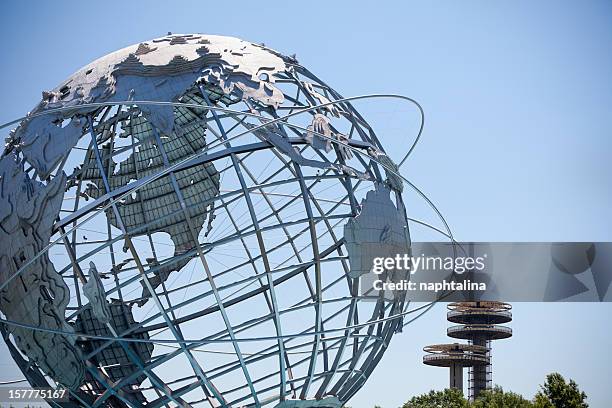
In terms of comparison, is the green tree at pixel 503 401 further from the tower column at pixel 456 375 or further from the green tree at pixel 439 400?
the tower column at pixel 456 375

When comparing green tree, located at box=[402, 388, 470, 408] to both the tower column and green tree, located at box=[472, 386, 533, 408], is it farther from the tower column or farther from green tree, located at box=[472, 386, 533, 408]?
the tower column

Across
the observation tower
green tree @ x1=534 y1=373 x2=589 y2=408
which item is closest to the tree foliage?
green tree @ x1=534 y1=373 x2=589 y2=408

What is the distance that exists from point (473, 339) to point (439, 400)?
46.7ft

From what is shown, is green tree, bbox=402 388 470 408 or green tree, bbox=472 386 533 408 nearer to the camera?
green tree, bbox=472 386 533 408

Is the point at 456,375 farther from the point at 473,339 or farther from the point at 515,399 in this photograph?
the point at 515,399

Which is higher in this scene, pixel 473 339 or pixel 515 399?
pixel 473 339

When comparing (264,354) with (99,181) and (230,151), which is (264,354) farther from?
(99,181)

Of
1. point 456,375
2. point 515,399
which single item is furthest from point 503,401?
point 456,375

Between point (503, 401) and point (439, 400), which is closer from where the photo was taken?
point (503, 401)

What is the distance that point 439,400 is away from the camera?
147 ft

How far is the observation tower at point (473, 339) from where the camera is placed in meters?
56.7

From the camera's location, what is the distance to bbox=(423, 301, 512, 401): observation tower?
56.7 meters

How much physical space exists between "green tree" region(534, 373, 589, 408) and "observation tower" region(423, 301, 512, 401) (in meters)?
16.1

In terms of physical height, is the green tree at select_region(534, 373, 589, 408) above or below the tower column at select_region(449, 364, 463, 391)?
below
